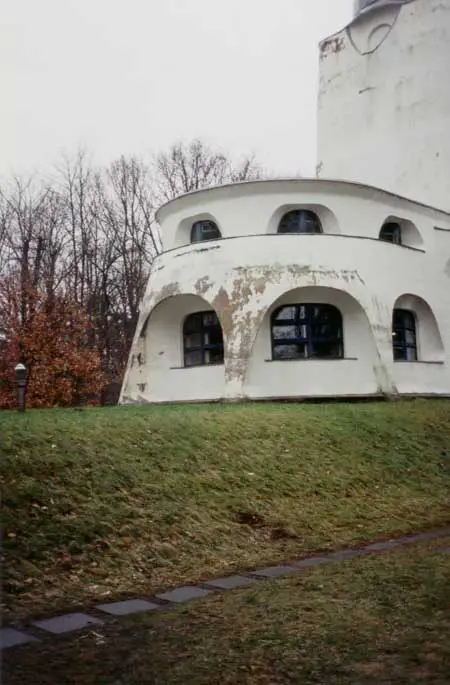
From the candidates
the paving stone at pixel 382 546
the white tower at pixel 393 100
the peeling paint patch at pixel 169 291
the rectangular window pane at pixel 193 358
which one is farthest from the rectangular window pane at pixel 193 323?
the paving stone at pixel 382 546

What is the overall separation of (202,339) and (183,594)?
13903 mm

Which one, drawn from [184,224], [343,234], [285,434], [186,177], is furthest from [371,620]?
[186,177]

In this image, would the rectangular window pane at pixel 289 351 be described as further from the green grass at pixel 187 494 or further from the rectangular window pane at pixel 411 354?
the green grass at pixel 187 494

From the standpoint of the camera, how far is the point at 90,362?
2586cm

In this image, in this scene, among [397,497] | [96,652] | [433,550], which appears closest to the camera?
[96,652]

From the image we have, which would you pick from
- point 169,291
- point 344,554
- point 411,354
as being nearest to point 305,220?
point 169,291

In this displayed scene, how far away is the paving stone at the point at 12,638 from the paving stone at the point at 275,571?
2.71 metres

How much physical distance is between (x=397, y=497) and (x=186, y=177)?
32.5 meters

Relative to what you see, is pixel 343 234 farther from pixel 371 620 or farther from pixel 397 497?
pixel 371 620

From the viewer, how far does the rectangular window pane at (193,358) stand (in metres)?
19.8

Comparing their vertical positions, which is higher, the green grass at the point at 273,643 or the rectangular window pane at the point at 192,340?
the rectangular window pane at the point at 192,340

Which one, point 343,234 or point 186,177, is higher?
point 186,177

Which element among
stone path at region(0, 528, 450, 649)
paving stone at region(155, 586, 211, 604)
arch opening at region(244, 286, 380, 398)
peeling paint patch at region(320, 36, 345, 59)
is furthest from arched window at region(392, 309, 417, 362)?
paving stone at region(155, 586, 211, 604)

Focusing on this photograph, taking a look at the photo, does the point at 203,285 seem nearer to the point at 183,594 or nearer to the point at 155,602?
the point at 183,594
